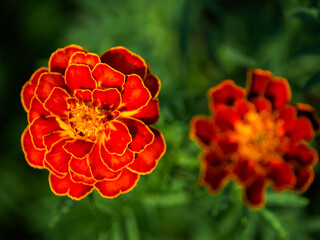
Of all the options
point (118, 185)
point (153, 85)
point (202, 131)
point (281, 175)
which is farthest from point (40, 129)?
point (281, 175)

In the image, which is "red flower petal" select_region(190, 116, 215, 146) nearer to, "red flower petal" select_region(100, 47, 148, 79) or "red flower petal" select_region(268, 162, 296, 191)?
"red flower petal" select_region(268, 162, 296, 191)

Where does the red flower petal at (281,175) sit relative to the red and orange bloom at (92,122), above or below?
below

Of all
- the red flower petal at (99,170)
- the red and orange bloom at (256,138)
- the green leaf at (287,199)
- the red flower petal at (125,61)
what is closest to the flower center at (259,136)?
the red and orange bloom at (256,138)

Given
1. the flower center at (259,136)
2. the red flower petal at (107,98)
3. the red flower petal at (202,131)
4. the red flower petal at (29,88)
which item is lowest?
the flower center at (259,136)

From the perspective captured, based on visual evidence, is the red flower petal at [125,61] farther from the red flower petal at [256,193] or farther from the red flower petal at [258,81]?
the red flower petal at [256,193]

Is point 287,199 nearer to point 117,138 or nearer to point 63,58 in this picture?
point 117,138

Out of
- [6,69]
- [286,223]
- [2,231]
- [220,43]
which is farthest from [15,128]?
[286,223]
